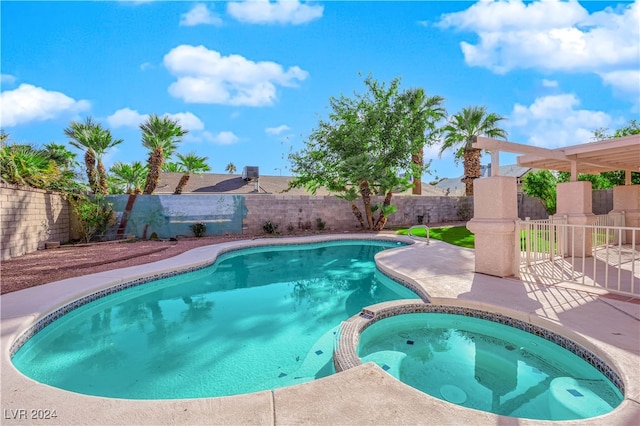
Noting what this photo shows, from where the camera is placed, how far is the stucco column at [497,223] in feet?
19.9

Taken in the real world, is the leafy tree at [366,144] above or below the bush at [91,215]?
above

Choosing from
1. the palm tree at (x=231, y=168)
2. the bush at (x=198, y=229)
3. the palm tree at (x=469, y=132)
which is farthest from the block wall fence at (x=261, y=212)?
the palm tree at (x=231, y=168)

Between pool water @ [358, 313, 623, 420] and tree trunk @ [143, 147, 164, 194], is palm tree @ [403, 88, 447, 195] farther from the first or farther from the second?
tree trunk @ [143, 147, 164, 194]

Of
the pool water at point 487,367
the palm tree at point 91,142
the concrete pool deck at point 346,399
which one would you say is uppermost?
the palm tree at point 91,142

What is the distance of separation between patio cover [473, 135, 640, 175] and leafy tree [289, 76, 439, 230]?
7.19 metres

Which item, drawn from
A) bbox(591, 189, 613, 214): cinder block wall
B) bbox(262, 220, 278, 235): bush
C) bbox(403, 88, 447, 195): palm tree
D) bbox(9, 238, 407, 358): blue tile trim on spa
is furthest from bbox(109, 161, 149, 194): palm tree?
bbox(591, 189, 613, 214): cinder block wall

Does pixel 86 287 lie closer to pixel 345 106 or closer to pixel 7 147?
pixel 7 147

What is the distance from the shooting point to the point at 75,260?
8922 mm

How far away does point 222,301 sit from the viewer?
655cm

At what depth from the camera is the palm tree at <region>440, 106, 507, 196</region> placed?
19781 millimetres

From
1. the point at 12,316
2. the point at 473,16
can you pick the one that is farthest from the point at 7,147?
the point at 473,16

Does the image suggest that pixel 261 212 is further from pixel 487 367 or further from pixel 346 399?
pixel 346 399

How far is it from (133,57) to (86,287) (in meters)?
9.25

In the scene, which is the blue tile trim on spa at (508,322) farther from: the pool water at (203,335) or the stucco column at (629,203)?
the stucco column at (629,203)
